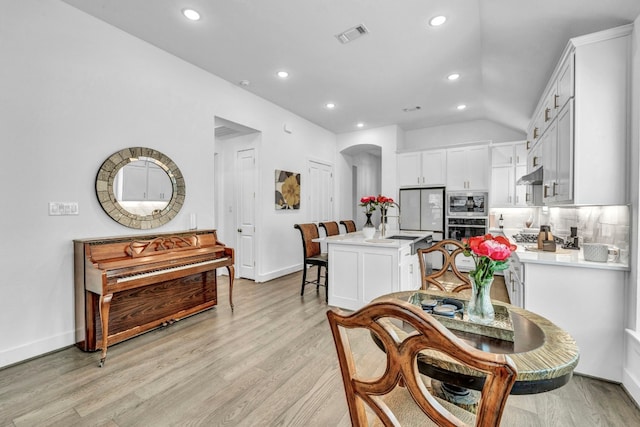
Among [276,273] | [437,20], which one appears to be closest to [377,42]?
[437,20]

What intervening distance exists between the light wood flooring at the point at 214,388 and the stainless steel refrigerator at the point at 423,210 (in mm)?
3671

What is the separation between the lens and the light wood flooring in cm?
172

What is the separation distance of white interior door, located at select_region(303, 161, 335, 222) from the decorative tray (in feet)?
14.1

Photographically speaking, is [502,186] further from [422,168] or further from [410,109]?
[410,109]

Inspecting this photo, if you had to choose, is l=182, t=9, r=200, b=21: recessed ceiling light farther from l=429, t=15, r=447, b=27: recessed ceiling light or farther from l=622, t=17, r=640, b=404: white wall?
l=622, t=17, r=640, b=404: white wall

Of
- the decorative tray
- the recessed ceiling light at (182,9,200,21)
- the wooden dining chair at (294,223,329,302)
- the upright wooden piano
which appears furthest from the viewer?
the wooden dining chair at (294,223,329,302)

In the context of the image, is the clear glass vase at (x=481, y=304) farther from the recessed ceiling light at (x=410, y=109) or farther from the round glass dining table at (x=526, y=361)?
the recessed ceiling light at (x=410, y=109)

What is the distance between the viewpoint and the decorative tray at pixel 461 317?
1.15 m

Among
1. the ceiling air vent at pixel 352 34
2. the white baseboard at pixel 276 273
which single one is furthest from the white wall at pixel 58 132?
the ceiling air vent at pixel 352 34

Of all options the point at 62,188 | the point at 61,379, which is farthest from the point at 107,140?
the point at 61,379

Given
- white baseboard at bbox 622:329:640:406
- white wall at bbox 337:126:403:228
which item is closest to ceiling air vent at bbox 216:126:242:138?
white wall at bbox 337:126:403:228

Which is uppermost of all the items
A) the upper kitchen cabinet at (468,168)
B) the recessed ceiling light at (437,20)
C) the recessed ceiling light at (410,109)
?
the recessed ceiling light at (437,20)

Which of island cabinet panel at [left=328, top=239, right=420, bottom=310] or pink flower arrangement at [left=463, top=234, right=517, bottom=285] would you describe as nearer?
pink flower arrangement at [left=463, top=234, right=517, bottom=285]

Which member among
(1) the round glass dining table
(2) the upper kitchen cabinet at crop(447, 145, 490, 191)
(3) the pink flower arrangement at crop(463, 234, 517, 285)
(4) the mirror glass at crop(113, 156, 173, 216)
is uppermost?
(2) the upper kitchen cabinet at crop(447, 145, 490, 191)
